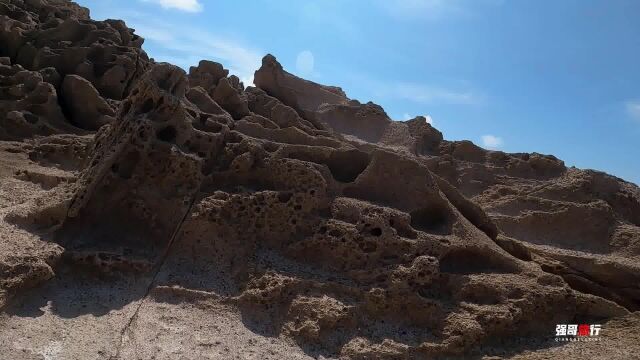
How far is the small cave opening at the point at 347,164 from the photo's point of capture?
7.33 meters

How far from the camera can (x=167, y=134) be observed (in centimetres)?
680

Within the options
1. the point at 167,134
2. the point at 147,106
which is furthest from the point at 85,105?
the point at 167,134

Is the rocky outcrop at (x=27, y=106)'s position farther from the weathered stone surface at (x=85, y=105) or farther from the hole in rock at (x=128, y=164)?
the hole in rock at (x=128, y=164)

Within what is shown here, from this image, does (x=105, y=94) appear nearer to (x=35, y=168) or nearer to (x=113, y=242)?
(x=35, y=168)

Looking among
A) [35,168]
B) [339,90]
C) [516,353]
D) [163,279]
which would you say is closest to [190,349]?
[163,279]

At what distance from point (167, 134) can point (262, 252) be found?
1.85 metres

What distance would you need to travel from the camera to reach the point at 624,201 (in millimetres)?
9617

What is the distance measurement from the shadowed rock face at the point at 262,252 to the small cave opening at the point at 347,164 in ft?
0.09

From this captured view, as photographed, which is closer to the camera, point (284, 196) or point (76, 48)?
point (284, 196)

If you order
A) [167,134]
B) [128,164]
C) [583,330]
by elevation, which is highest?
[167,134]

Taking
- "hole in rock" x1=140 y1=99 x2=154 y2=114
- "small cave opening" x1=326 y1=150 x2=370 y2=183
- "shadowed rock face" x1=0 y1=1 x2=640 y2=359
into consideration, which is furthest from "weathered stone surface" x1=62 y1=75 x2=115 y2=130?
"small cave opening" x1=326 y1=150 x2=370 y2=183

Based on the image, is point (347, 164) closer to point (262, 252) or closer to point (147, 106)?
point (262, 252)

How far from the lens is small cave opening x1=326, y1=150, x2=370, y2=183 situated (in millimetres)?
7332

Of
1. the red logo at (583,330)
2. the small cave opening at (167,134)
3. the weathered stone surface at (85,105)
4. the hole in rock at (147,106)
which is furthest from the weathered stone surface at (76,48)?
the red logo at (583,330)
